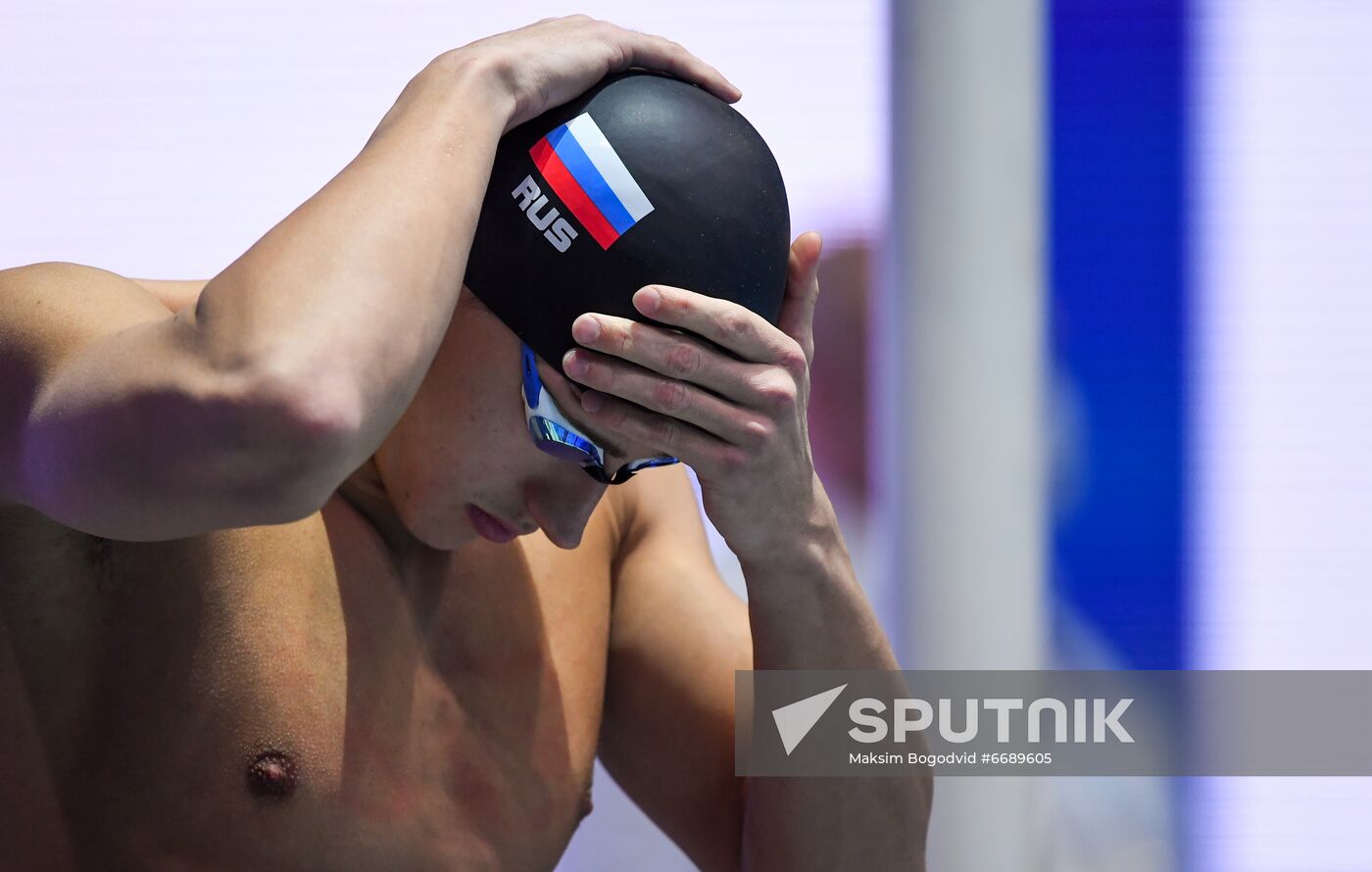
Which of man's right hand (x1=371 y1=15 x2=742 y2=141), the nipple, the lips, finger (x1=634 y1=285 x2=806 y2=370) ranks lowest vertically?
the nipple

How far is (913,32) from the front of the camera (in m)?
1.94

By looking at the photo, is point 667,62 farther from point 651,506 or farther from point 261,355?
point 651,506

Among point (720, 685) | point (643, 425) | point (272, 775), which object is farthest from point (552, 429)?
point (720, 685)

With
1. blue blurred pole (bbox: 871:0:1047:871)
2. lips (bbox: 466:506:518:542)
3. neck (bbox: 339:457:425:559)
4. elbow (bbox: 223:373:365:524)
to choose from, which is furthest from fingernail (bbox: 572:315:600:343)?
blue blurred pole (bbox: 871:0:1047:871)

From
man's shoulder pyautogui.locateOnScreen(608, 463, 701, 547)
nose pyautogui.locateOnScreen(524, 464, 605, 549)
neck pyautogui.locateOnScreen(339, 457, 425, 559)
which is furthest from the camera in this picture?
man's shoulder pyautogui.locateOnScreen(608, 463, 701, 547)

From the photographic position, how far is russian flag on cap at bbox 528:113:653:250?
3.25ft

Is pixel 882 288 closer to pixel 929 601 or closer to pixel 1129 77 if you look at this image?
pixel 929 601

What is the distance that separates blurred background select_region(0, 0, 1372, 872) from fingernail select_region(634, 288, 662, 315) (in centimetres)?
111

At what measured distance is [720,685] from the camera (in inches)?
57.2

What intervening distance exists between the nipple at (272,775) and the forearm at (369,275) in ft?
1.44

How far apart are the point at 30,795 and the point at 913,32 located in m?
1.60

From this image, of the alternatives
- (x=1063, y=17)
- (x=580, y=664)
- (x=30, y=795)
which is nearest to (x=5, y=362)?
(x=30, y=795)

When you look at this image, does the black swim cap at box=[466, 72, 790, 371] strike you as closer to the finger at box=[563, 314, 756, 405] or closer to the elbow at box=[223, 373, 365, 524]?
the finger at box=[563, 314, 756, 405]

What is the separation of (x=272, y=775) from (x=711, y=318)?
1.90 feet
